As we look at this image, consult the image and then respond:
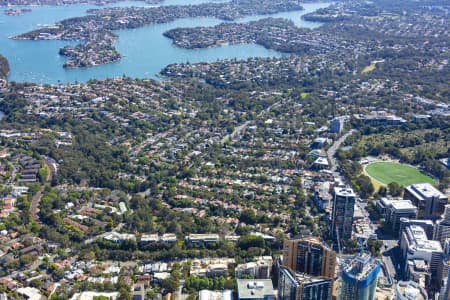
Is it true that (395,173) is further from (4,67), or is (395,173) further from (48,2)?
(48,2)

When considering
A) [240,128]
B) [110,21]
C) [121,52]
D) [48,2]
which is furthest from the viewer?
[48,2]

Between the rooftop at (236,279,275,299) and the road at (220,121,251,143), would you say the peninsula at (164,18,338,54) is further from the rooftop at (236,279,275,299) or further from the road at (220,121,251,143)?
the rooftop at (236,279,275,299)

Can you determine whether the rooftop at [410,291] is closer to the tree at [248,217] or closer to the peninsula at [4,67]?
the tree at [248,217]

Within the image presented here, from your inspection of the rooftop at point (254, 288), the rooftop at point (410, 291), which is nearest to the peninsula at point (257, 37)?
the rooftop at point (410, 291)

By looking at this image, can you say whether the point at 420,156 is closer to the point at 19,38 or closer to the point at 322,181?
the point at 322,181

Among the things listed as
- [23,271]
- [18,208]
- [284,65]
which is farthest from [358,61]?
[23,271]

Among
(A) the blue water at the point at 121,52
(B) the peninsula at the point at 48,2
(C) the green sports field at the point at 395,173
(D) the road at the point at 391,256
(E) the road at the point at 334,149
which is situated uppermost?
(B) the peninsula at the point at 48,2

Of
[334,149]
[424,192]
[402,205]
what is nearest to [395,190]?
[424,192]
